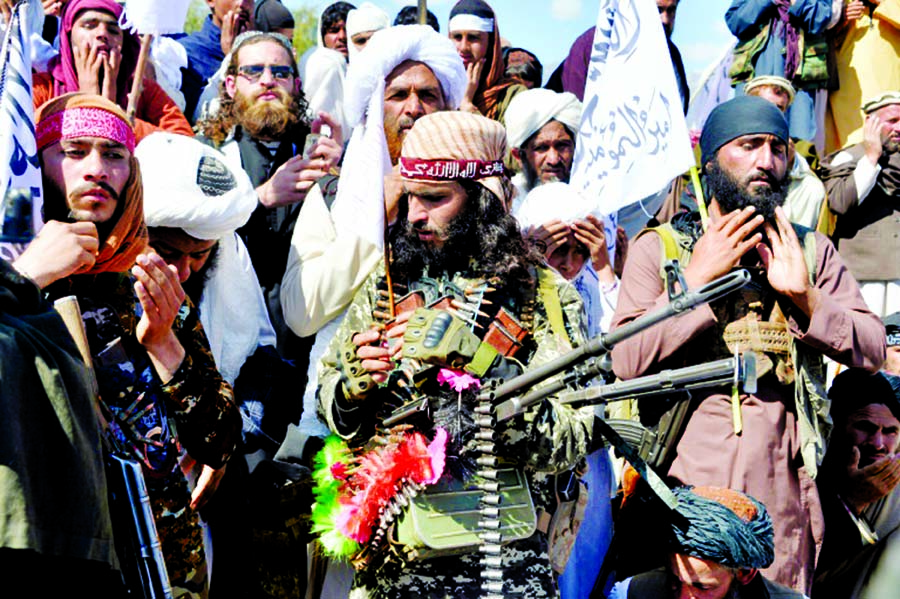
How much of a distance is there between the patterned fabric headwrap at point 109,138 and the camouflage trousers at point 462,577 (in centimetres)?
130

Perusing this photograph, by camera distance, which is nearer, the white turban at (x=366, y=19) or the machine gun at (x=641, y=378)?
the machine gun at (x=641, y=378)

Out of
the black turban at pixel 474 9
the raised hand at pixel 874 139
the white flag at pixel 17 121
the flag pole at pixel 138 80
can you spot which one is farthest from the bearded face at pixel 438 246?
the raised hand at pixel 874 139

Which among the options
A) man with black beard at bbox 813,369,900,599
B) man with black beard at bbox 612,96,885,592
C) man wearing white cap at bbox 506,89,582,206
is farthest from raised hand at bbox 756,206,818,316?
man wearing white cap at bbox 506,89,582,206

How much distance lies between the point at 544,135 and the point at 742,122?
5.53 feet

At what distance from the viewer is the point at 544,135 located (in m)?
7.27

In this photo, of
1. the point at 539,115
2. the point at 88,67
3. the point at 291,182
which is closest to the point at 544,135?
the point at 539,115

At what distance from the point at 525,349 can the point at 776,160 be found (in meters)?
1.54

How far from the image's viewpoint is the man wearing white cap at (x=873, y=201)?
28.7ft

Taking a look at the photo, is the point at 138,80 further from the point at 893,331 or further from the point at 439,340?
the point at 893,331

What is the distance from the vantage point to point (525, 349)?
16.0 feet

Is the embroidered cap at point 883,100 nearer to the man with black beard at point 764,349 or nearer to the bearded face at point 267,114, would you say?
the man with black beard at point 764,349

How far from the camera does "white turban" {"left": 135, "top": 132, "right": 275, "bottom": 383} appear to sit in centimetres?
529

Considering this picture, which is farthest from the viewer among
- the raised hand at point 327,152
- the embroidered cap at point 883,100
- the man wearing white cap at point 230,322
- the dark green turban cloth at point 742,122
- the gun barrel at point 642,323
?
the embroidered cap at point 883,100

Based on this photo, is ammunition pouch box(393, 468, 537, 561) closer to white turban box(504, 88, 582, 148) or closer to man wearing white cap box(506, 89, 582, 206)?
man wearing white cap box(506, 89, 582, 206)
